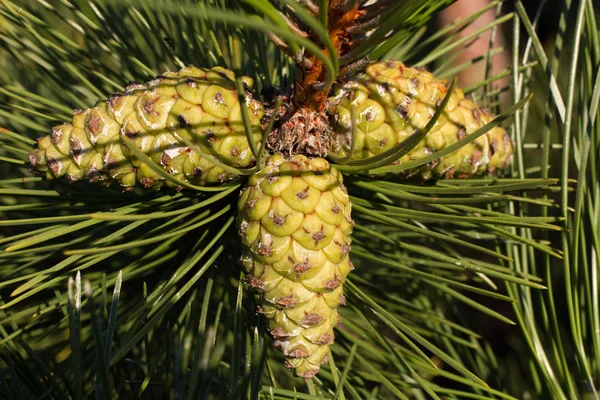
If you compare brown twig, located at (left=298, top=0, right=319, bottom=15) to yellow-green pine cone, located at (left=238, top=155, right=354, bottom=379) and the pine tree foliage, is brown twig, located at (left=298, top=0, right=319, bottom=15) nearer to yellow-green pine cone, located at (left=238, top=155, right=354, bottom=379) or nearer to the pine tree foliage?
the pine tree foliage

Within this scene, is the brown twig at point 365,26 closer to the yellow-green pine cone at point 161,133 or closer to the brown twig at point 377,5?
the brown twig at point 377,5

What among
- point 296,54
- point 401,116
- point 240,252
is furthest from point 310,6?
point 240,252

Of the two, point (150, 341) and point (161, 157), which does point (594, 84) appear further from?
point (150, 341)

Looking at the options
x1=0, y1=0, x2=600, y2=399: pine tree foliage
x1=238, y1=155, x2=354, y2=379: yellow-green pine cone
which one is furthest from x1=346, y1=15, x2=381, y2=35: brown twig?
x1=238, y1=155, x2=354, y2=379: yellow-green pine cone

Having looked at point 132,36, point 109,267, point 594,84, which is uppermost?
point 132,36

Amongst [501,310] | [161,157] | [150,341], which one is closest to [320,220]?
[161,157]

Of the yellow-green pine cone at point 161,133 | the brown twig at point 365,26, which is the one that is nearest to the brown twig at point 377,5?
the brown twig at point 365,26

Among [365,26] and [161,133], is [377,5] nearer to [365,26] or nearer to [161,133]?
[365,26]
